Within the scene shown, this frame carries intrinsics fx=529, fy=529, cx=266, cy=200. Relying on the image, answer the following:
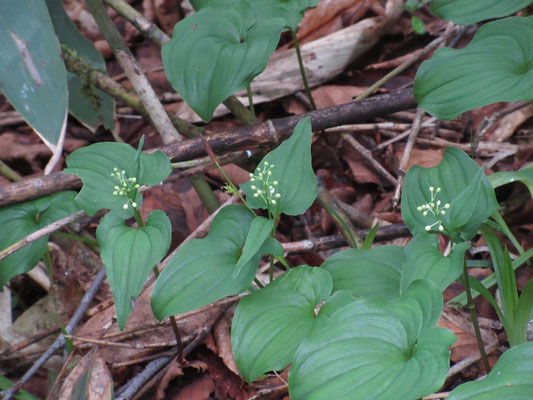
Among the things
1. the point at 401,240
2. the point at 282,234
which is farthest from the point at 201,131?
the point at 401,240

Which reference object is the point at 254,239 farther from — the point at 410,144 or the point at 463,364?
the point at 410,144

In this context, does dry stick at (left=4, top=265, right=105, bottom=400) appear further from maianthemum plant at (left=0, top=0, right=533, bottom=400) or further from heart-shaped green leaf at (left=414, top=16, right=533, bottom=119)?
heart-shaped green leaf at (left=414, top=16, right=533, bottom=119)

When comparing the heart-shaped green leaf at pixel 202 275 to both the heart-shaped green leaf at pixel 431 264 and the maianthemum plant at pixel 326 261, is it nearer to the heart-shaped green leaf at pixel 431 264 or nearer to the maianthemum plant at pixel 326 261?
the maianthemum plant at pixel 326 261

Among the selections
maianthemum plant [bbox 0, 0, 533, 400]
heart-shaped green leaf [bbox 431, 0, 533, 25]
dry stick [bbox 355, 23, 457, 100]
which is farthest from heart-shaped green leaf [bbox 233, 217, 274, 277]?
dry stick [bbox 355, 23, 457, 100]

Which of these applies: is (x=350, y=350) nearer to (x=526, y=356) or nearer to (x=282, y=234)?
(x=526, y=356)

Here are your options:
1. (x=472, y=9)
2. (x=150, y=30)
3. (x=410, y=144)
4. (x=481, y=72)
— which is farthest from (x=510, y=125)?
(x=150, y=30)

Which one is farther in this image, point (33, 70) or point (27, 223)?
point (33, 70)
